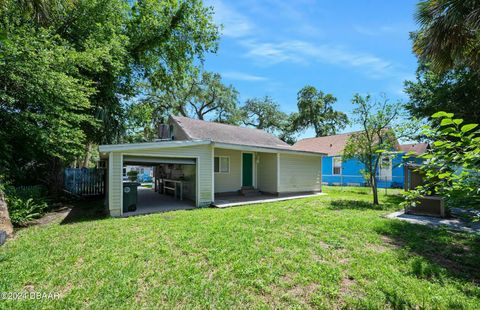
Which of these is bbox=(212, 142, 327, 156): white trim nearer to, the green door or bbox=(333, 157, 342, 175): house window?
the green door

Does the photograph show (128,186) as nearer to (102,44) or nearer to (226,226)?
(226,226)

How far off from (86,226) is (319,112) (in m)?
31.5

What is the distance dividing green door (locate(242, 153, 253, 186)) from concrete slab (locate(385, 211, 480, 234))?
7108mm

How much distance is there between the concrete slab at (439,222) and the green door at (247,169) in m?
7.11

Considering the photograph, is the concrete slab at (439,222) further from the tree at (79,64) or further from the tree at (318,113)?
the tree at (318,113)

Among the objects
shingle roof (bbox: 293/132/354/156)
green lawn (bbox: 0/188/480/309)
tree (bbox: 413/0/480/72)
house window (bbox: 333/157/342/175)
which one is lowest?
green lawn (bbox: 0/188/480/309)

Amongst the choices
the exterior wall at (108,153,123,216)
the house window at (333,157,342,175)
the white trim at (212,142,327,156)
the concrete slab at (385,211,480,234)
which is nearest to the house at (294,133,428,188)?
the house window at (333,157,342,175)

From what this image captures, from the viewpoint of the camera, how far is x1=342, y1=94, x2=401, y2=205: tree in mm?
9703

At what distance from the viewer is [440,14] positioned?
5.32 m

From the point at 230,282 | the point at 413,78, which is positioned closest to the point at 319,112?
the point at 413,78

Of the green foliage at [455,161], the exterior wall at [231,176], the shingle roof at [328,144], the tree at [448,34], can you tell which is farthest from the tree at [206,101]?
the green foliage at [455,161]

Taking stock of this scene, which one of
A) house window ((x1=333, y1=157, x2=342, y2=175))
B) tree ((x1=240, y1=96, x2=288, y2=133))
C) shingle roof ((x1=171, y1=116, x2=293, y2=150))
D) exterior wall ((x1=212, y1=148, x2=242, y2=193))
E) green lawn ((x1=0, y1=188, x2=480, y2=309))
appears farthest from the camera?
tree ((x1=240, y1=96, x2=288, y2=133))

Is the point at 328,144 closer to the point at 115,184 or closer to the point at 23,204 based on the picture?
the point at 115,184

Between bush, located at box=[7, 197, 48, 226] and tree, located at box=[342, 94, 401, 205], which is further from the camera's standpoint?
tree, located at box=[342, 94, 401, 205]
